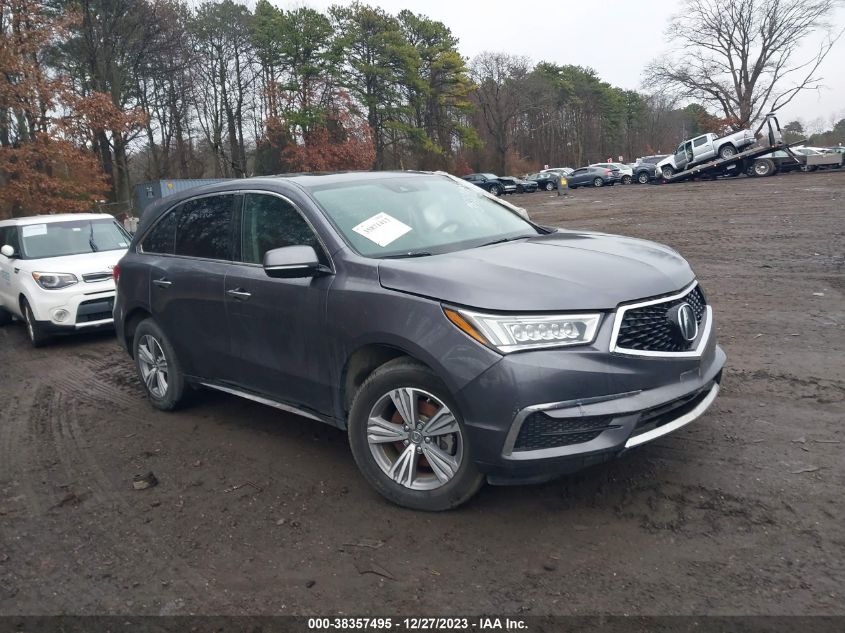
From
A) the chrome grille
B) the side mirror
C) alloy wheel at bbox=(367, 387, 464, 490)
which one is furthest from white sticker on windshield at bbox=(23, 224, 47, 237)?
alloy wheel at bbox=(367, 387, 464, 490)

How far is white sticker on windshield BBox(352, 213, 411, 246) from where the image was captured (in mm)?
4121

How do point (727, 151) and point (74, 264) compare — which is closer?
point (74, 264)

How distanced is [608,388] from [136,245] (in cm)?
435

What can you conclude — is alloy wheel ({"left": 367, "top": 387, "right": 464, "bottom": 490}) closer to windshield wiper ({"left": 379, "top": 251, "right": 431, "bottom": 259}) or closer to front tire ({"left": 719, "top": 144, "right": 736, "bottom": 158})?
windshield wiper ({"left": 379, "top": 251, "right": 431, "bottom": 259})

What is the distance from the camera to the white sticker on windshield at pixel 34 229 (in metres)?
9.62

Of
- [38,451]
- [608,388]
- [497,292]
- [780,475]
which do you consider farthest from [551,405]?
[38,451]

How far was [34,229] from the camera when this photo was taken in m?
9.67

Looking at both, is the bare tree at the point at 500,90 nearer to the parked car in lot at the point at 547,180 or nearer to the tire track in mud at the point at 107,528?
the parked car in lot at the point at 547,180

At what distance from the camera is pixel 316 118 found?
46.1 meters

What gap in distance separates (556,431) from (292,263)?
1701 millimetres

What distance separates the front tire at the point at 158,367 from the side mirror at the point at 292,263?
1.88 metres

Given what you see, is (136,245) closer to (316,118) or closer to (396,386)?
(396,386)

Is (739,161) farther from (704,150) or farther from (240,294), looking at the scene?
(240,294)

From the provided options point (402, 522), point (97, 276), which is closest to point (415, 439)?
point (402, 522)
